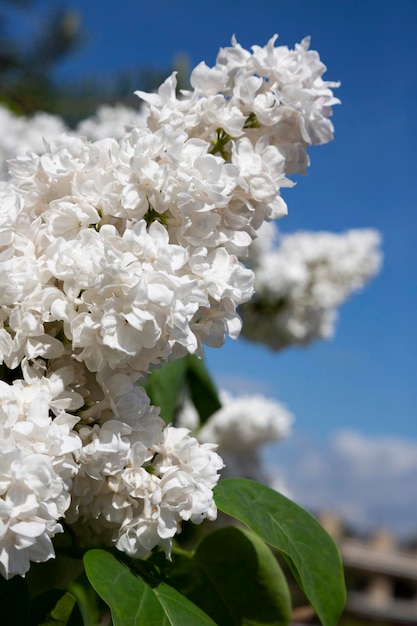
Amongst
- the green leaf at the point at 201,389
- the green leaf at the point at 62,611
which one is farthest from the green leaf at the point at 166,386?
the green leaf at the point at 62,611

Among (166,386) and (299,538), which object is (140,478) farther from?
(166,386)

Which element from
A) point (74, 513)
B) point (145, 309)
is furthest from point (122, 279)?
point (74, 513)

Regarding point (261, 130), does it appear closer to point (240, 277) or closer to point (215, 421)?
point (240, 277)

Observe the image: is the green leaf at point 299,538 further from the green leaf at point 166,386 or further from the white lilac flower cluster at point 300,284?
the white lilac flower cluster at point 300,284

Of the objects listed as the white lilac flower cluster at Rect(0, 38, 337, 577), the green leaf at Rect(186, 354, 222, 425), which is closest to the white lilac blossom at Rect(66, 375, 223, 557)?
the white lilac flower cluster at Rect(0, 38, 337, 577)

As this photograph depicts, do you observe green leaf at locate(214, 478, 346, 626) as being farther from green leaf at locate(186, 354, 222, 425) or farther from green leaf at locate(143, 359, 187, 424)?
green leaf at locate(186, 354, 222, 425)

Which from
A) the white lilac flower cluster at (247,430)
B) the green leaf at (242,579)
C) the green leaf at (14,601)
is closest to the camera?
the green leaf at (14,601)

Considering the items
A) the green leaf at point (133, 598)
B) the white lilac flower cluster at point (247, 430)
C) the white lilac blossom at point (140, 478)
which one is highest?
the white lilac flower cluster at point (247, 430)
